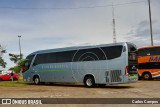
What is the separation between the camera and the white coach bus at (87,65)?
2114cm

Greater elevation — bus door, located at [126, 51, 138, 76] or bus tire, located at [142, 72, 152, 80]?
bus door, located at [126, 51, 138, 76]

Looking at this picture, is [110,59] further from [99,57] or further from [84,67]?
[84,67]

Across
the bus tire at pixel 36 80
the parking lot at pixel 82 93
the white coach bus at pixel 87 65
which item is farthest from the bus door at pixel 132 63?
the bus tire at pixel 36 80

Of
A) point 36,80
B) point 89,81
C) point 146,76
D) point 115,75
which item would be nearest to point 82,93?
point 115,75

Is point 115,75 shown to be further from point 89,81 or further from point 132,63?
point 89,81

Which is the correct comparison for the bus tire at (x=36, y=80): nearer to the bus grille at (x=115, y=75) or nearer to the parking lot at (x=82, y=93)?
the parking lot at (x=82, y=93)

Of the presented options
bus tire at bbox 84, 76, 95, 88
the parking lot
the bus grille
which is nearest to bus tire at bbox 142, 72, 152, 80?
bus tire at bbox 84, 76, 95, 88

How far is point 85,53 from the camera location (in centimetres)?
2308

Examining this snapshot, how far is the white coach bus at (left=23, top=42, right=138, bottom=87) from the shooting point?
832 inches

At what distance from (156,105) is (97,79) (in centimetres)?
1034

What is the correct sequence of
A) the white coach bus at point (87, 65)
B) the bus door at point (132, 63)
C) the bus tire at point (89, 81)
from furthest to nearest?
the bus tire at point (89, 81) → the bus door at point (132, 63) → the white coach bus at point (87, 65)

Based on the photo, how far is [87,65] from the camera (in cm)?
2286

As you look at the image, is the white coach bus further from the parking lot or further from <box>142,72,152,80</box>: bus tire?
<box>142,72,152,80</box>: bus tire

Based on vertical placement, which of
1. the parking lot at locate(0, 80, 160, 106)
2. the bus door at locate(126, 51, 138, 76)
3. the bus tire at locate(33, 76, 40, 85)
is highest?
the bus door at locate(126, 51, 138, 76)
